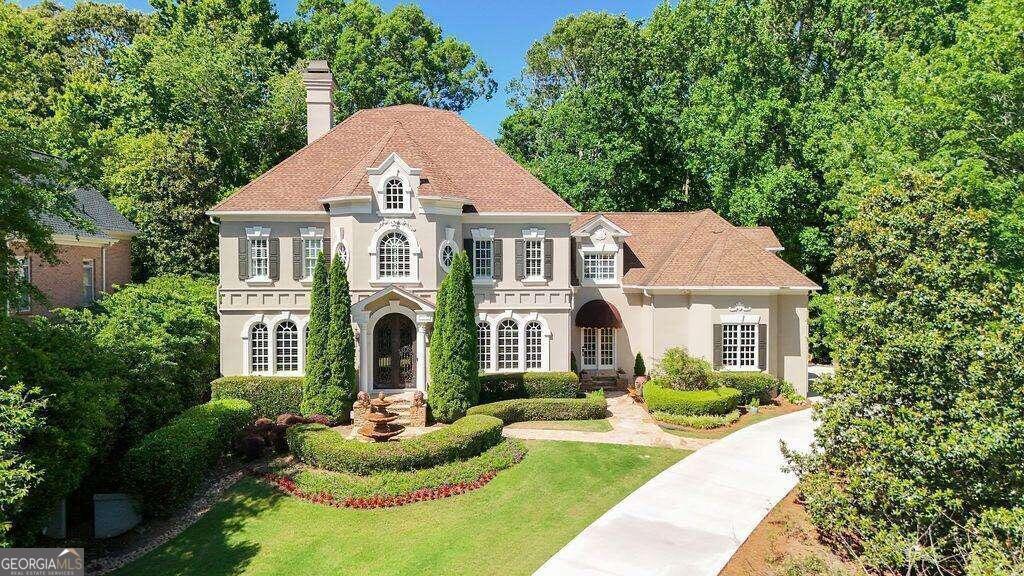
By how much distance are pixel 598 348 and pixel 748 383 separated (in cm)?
714

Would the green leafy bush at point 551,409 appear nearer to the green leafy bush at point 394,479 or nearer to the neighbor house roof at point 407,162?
the green leafy bush at point 394,479

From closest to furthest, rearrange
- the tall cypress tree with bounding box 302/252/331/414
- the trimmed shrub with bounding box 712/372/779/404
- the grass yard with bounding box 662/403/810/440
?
the grass yard with bounding box 662/403/810/440, the tall cypress tree with bounding box 302/252/331/414, the trimmed shrub with bounding box 712/372/779/404

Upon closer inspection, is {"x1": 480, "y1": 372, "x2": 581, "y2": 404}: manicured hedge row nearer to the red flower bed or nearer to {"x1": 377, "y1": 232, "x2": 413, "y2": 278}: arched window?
{"x1": 377, "y1": 232, "x2": 413, "y2": 278}: arched window

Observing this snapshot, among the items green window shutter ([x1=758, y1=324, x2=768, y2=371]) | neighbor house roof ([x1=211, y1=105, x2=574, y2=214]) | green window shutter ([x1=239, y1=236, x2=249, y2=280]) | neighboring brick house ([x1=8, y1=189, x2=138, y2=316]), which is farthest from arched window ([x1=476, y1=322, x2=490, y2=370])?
neighboring brick house ([x1=8, y1=189, x2=138, y2=316])

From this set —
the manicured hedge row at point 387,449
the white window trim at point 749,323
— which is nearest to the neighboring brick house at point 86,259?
the manicured hedge row at point 387,449

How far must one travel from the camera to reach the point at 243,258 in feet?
76.0

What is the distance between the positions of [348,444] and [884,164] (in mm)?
22374

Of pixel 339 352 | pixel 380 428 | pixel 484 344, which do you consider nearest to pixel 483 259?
pixel 484 344

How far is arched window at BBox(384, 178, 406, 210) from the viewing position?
71.7 ft

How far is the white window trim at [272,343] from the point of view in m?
23.0

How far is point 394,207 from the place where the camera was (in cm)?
2198

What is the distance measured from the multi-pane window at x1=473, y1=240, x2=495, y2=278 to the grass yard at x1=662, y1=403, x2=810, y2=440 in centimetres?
962

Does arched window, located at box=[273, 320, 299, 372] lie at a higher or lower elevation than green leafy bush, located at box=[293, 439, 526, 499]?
higher

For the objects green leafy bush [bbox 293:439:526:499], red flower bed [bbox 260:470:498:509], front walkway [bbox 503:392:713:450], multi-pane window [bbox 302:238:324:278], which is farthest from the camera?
multi-pane window [bbox 302:238:324:278]
